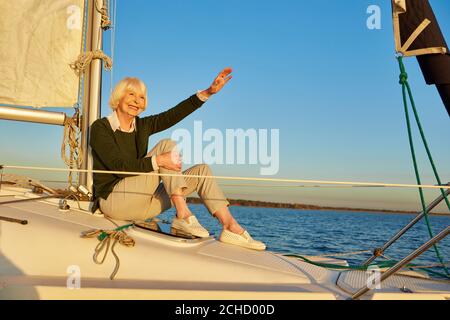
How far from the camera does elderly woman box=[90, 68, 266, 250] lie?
2.70m

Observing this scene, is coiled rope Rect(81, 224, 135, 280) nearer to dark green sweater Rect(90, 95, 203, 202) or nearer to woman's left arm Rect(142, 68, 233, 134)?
dark green sweater Rect(90, 95, 203, 202)

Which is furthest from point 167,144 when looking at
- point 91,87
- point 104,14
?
point 104,14

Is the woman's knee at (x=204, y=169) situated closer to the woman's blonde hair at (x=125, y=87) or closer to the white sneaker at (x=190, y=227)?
the white sneaker at (x=190, y=227)

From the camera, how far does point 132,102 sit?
9.87ft

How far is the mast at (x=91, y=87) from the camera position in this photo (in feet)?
12.4

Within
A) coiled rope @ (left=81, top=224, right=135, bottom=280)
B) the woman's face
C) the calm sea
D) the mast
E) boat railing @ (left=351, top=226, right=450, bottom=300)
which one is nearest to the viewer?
boat railing @ (left=351, top=226, right=450, bottom=300)

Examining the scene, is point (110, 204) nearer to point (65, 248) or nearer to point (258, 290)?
point (65, 248)

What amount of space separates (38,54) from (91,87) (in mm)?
851

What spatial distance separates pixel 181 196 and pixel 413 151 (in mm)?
1823

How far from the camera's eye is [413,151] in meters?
2.81

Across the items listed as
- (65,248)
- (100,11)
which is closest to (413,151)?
(65,248)

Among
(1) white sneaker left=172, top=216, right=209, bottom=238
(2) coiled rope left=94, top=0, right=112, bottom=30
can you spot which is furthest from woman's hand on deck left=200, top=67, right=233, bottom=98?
(2) coiled rope left=94, top=0, right=112, bottom=30

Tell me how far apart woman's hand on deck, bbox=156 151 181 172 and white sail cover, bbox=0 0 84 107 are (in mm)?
2153
